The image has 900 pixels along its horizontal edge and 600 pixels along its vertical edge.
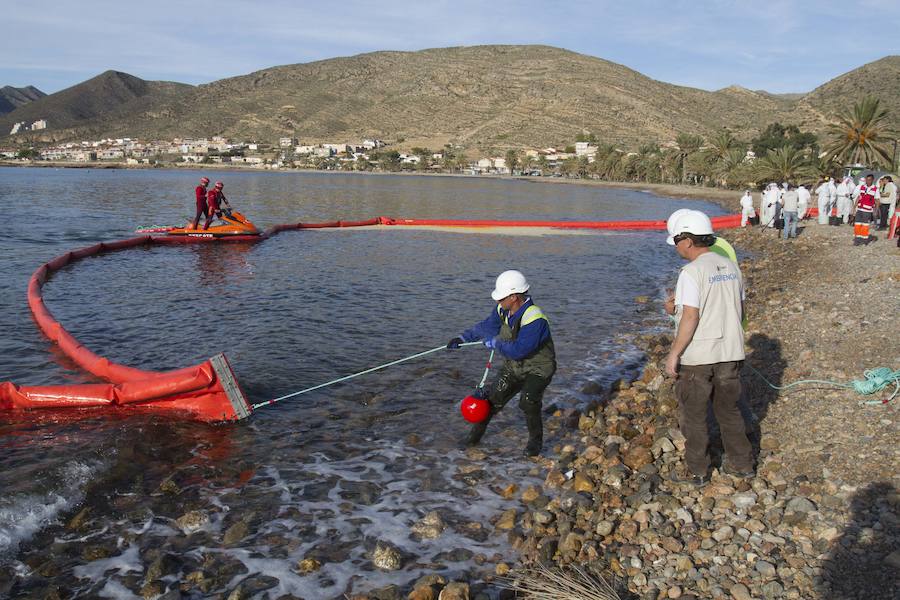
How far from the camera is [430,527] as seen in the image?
226 inches

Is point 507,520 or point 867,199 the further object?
point 867,199

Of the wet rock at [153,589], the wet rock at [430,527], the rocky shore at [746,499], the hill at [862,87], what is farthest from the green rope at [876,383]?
the hill at [862,87]

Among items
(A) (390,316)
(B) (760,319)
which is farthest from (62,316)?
(B) (760,319)

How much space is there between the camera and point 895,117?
96.1 meters

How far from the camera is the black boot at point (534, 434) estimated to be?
271 inches

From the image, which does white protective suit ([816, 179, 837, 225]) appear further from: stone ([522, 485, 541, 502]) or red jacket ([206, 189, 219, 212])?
stone ([522, 485, 541, 502])

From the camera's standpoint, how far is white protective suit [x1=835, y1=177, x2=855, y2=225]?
84.3 ft

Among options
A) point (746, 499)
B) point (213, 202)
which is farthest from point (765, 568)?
point (213, 202)

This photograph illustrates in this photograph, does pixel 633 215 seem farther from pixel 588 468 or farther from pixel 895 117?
pixel 895 117

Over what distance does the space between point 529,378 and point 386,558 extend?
2346 millimetres

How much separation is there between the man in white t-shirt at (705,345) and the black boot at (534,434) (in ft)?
5.44

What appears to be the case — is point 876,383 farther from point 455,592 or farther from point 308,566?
point 308,566

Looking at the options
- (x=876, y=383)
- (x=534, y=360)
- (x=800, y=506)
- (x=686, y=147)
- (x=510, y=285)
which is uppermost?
(x=686, y=147)

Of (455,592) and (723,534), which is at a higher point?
(723,534)
